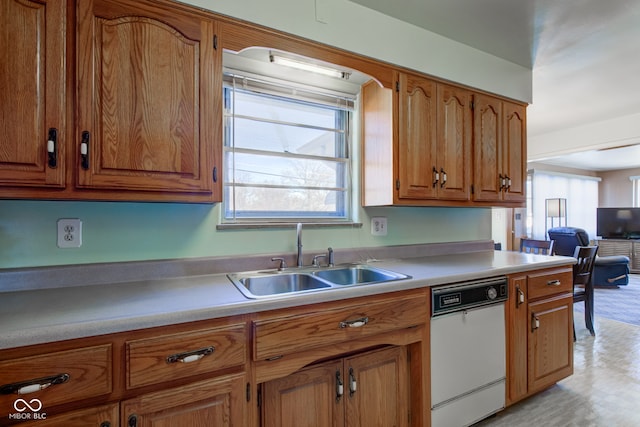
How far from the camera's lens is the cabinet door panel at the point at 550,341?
6.34 feet

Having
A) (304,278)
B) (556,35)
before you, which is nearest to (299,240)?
(304,278)

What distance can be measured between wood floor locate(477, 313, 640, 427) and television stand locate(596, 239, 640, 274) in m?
5.12

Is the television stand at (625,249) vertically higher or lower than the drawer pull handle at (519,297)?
lower

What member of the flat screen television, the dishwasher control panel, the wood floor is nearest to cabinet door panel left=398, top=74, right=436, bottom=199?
the dishwasher control panel

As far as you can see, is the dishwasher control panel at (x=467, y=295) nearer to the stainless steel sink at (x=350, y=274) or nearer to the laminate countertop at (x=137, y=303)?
the laminate countertop at (x=137, y=303)

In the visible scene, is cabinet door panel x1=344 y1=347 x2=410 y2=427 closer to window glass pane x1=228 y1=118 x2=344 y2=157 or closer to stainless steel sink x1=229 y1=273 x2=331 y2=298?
stainless steel sink x1=229 y1=273 x2=331 y2=298

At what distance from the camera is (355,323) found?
1.32 m

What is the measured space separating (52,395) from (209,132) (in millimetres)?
1029

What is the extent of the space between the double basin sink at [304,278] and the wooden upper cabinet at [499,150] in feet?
3.24

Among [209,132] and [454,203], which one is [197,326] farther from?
[454,203]

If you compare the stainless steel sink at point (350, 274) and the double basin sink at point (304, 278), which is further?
the stainless steel sink at point (350, 274)

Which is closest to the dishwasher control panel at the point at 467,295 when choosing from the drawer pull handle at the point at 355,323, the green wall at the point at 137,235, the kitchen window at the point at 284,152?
the drawer pull handle at the point at 355,323

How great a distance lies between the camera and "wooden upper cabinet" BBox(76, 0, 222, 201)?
1165 mm

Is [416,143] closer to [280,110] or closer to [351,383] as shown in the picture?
[280,110]
